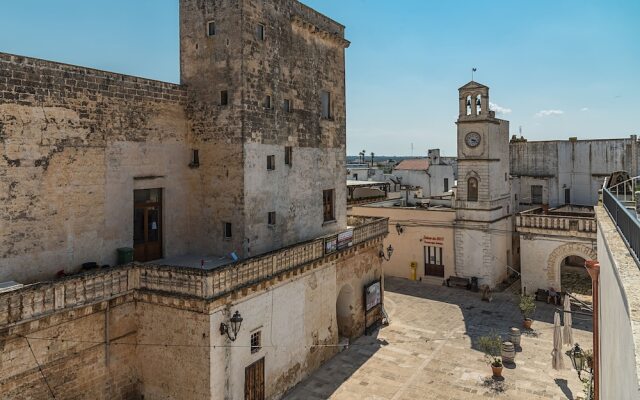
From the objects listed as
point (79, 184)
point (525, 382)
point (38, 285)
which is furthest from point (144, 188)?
point (525, 382)

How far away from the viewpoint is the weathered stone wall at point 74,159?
525 inches

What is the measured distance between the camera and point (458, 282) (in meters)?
30.1

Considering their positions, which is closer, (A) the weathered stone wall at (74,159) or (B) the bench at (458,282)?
(A) the weathered stone wall at (74,159)

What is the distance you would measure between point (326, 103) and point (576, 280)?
68.6 ft

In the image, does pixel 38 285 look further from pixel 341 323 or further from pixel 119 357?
pixel 341 323

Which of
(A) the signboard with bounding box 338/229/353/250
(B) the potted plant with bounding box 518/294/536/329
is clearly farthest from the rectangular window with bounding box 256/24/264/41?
(B) the potted plant with bounding box 518/294/536/329

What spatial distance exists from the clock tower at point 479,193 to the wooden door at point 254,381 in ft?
61.0

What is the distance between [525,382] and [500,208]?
1546 cm

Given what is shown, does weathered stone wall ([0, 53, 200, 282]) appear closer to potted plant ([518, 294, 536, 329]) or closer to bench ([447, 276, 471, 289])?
potted plant ([518, 294, 536, 329])

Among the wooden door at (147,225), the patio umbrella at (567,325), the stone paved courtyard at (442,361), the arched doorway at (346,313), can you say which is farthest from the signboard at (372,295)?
the wooden door at (147,225)

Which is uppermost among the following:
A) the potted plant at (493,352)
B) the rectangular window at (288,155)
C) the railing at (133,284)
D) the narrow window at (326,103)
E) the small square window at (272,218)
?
the narrow window at (326,103)

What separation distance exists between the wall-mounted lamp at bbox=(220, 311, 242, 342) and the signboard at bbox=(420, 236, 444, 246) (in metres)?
19.8

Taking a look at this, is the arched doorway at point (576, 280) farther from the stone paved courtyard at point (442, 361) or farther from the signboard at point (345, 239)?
the signboard at point (345, 239)

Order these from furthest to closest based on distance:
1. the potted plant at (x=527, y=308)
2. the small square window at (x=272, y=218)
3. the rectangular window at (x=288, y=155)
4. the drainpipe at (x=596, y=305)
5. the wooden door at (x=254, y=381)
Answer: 1. the potted plant at (x=527, y=308)
2. the rectangular window at (x=288, y=155)
3. the small square window at (x=272, y=218)
4. the wooden door at (x=254, y=381)
5. the drainpipe at (x=596, y=305)
